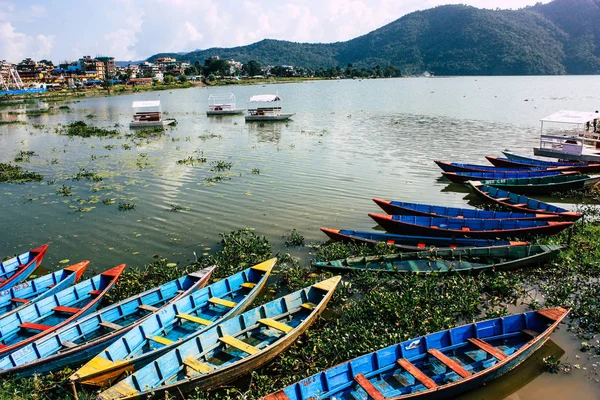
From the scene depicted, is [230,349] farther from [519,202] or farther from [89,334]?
[519,202]

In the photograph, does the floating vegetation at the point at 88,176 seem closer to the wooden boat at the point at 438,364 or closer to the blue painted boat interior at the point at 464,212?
the blue painted boat interior at the point at 464,212

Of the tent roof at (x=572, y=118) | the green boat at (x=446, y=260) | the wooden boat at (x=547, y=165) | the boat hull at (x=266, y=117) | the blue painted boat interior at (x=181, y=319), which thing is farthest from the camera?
the boat hull at (x=266, y=117)

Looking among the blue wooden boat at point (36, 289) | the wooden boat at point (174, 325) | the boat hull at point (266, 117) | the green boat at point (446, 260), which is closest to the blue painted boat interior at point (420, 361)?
the wooden boat at point (174, 325)

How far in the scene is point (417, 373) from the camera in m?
8.02

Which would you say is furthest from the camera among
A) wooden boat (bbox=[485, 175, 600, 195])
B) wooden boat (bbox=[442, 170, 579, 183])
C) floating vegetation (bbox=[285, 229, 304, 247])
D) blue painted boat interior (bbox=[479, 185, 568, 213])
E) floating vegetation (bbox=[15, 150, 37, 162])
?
floating vegetation (bbox=[15, 150, 37, 162])

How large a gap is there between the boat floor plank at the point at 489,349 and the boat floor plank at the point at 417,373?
1.36 metres

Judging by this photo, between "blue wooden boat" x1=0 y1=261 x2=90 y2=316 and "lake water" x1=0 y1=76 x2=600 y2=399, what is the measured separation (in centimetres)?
176

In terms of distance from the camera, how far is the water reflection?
335 inches

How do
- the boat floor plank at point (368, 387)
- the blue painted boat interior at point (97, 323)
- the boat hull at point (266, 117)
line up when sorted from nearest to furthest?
the boat floor plank at point (368, 387) → the blue painted boat interior at point (97, 323) → the boat hull at point (266, 117)

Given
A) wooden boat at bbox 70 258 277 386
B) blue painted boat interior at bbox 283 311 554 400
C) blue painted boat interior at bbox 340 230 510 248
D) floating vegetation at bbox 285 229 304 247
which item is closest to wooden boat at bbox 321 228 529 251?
blue painted boat interior at bbox 340 230 510 248

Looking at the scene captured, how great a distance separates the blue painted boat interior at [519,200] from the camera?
16395 millimetres

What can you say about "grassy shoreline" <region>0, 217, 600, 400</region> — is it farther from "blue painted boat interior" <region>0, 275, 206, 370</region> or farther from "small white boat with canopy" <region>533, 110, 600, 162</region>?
"small white boat with canopy" <region>533, 110, 600, 162</region>

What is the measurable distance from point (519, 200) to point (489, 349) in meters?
10.8

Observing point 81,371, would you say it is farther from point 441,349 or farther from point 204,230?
point 204,230
